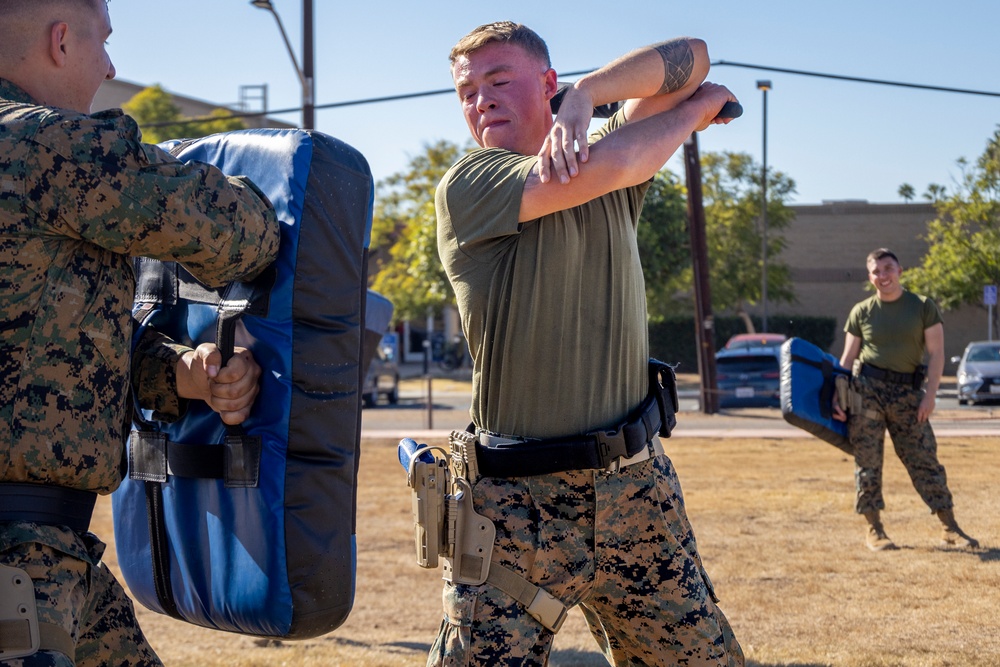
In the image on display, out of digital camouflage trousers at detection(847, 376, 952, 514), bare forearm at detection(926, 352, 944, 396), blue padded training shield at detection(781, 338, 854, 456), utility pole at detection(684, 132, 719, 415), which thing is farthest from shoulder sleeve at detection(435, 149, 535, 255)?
utility pole at detection(684, 132, 719, 415)

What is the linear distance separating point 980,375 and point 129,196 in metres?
22.2

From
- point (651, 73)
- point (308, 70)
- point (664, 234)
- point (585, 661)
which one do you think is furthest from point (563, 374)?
point (664, 234)

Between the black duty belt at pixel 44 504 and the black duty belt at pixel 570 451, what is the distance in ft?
3.25

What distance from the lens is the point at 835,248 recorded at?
44.9m

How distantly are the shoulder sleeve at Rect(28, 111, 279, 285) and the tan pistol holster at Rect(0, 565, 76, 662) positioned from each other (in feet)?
2.30

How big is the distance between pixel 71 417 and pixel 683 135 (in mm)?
1647

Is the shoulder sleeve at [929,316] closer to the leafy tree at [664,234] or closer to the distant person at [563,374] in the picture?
the distant person at [563,374]

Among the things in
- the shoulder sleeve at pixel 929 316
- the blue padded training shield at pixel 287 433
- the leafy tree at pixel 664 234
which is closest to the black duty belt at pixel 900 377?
the shoulder sleeve at pixel 929 316

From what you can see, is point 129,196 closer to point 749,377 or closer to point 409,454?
point 409,454

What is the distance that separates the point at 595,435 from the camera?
2.91 metres

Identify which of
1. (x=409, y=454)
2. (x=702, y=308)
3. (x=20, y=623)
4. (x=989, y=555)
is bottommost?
(x=989, y=555)

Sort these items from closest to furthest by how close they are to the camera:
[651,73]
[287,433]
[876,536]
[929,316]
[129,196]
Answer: [129,196], [287,433], [651,73], [876,536], [929,316]

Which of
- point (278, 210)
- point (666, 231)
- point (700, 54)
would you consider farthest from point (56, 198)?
point (666, 231)

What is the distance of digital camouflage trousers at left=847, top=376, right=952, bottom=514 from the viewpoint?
8.27m
